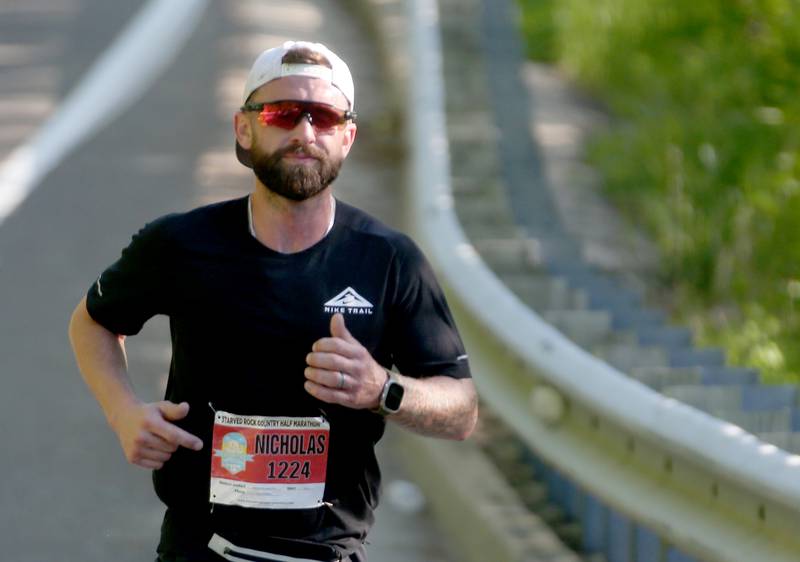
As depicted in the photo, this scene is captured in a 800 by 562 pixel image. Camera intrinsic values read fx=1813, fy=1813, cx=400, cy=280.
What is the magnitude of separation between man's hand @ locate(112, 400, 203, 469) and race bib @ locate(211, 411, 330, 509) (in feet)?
0.36

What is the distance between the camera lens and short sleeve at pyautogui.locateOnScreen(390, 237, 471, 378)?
388cm

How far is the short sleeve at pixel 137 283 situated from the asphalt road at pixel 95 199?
7.59ft

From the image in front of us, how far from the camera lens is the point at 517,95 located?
29.8ft

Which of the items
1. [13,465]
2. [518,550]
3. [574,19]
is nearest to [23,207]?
[13,465]

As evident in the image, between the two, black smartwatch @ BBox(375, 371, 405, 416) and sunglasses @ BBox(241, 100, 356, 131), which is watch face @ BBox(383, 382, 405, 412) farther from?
sunglasses @ BBox(241, 100, 356, 131)

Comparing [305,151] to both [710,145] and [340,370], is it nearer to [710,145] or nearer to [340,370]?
[340,370]

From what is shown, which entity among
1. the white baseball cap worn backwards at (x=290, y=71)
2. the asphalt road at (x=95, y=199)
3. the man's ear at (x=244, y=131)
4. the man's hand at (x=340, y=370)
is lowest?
the asphalt road at (x=95, y=199)

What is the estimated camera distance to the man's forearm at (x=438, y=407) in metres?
3.66

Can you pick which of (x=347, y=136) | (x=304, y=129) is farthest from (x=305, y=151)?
(x=347, y=136)

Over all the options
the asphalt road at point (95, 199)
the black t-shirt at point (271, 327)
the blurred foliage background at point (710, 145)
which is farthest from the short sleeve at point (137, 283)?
the blurred foliage background at point (710, 145)

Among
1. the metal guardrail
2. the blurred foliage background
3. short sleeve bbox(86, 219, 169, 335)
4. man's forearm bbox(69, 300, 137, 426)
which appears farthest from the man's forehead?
the blurred foliage background

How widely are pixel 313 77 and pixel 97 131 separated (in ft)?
31.0

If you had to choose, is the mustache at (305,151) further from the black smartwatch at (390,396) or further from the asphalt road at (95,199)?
the asphalt road at (95,199)

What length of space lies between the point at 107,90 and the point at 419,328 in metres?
11.0
